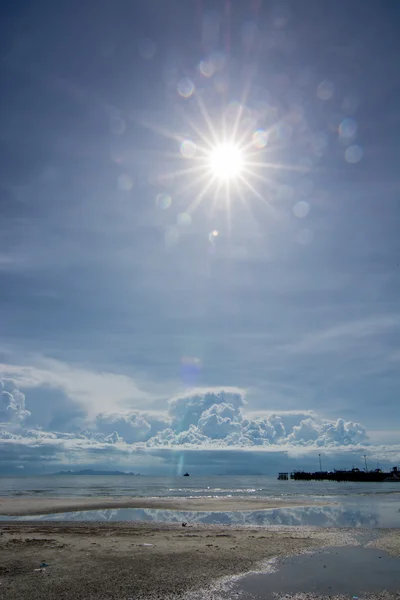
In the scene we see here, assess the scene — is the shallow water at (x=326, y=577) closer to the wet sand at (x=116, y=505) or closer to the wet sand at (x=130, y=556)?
the wet sand at (x=130, y=556)

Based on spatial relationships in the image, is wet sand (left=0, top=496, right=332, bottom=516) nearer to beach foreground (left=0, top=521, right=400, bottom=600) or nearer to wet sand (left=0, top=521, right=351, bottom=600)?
beach foreground (left=0, top=521, right=400, bottom=600)

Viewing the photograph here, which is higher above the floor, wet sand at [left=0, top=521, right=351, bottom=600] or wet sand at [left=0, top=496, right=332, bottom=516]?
wet sand at [left=0, top=496, right=332, bottom=516]

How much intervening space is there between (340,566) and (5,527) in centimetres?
2684

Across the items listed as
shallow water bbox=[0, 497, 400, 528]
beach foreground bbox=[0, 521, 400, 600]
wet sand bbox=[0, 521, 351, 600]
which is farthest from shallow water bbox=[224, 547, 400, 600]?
shallow water bbox=[0, 497, 400, 528]

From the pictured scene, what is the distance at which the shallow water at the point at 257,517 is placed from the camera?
4075 cm

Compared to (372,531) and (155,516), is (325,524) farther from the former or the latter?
(155,516)

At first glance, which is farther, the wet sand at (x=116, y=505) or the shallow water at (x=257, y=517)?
the wet sand at (x=116, y=505)

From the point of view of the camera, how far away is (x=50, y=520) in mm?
41594

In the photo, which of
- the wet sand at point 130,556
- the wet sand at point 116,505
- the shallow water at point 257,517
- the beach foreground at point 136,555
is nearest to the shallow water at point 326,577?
the beach foreground at point 136,555

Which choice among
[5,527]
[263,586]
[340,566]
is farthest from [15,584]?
[5,527]

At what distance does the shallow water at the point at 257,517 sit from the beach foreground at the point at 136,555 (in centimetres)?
532

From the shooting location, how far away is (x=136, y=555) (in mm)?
23953

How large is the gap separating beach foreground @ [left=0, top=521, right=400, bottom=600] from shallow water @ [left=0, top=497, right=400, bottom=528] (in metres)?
5.32

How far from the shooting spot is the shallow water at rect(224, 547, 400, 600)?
17.5m
